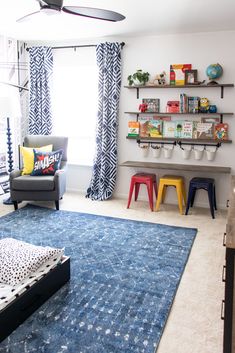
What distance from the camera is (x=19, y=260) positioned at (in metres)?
2.29

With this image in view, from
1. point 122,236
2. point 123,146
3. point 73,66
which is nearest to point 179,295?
point 122,236

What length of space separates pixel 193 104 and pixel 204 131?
388 millimetres

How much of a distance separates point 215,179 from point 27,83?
3.31 m

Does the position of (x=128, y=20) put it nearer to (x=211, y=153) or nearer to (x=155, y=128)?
(x=155, y=128)

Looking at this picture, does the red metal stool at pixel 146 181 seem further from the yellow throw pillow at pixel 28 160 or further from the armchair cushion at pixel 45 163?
the yellow throw pillow at pixel 28 160

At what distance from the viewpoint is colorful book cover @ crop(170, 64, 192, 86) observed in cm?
447

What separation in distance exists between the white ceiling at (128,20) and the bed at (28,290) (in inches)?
82.6

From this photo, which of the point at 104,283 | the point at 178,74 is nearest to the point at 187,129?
the point at 178,74

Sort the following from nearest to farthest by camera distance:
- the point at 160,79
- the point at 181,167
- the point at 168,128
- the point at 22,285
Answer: the point at 22,285 < the point at 181,167 < the point at 160,79 < the point at 168,128

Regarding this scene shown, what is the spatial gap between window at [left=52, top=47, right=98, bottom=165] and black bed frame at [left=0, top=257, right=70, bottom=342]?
291 cm

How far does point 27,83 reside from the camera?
541cm

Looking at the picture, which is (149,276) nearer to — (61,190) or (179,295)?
(179,295)

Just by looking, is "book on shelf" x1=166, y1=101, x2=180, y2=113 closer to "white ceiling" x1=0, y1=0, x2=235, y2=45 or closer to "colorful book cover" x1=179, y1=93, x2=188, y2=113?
"colorful book cover" x1=179, y1=93, x2=188, y2=113

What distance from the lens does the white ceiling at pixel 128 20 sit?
327 centimetres
